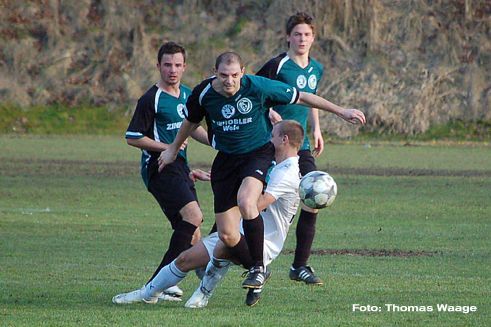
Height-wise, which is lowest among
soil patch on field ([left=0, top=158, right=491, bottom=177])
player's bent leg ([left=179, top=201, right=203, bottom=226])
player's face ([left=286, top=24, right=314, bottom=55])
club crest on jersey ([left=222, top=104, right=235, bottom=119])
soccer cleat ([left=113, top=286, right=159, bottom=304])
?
soil patch on field ([left=0, top=158, right=491, bottom=177])

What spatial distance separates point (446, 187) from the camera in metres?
20.7

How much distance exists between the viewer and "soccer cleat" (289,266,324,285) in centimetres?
927

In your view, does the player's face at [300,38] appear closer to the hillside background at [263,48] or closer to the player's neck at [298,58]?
the player's neck at [298,58]

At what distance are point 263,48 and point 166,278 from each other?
35.0m

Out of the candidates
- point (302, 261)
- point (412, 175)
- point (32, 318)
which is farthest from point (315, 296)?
point (412, 175)

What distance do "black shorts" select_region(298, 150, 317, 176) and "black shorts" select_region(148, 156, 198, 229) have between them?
3.58ft

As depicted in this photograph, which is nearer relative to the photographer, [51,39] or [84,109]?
[84,109]

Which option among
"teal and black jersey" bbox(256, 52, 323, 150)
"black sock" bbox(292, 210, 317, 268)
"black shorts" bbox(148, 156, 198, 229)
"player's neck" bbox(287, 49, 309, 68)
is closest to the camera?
"black shorts" bbox(148, 156, 198, 229)

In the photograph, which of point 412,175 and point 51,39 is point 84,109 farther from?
point 412,175

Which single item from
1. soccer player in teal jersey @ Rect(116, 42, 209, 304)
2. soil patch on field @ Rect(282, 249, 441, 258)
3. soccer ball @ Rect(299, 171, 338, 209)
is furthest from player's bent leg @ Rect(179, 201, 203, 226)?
soil patch on field @ Rect(282, 249, 441, 258)

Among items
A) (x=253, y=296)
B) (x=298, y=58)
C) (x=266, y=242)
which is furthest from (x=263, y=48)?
(x=253, y=296)

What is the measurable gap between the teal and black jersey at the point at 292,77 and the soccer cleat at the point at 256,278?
7.15 feet

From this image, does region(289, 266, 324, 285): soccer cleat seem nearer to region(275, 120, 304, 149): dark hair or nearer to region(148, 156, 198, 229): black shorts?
region(148, 156, 198, 229): black shorts

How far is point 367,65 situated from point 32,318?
3460 centimetres
